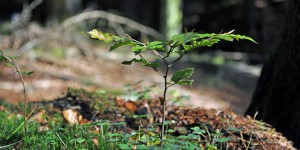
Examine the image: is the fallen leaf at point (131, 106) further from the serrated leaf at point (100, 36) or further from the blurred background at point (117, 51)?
the serrated leaf at point (100, 36)

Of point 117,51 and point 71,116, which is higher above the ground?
point 117,51

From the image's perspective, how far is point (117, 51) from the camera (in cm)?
1184

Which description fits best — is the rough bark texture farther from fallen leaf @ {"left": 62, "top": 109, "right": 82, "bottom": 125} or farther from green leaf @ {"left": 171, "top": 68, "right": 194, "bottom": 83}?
green leaf @ {"left": 171, "top": 68, "right": 194, "bottom": 83}

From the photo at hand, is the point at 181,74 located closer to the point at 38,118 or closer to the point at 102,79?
the point at 38,118

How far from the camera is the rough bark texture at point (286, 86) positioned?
3.26 meters

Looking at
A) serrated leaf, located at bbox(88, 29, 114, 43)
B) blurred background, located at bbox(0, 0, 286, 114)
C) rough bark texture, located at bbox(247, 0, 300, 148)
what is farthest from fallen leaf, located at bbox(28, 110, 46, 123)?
rough bark texture, located at bbox(247, 0, 300, 148)

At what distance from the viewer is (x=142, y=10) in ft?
86.3

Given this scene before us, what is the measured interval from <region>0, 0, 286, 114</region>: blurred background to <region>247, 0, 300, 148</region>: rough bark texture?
352 millimetres

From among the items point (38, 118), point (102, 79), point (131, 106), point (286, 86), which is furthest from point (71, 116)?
point (102, 79)

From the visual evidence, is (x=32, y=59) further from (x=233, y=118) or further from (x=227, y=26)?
(x=227, y=26)

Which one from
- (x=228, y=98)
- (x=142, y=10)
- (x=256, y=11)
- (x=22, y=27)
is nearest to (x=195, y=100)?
(x=228, y=98)

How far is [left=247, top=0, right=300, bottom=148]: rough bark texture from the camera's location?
3.26 metres

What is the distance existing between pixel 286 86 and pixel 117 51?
28.8 ft

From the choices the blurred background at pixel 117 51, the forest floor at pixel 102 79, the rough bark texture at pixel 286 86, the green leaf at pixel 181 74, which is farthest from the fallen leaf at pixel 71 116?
the rough bark texture at pixel 286 86
